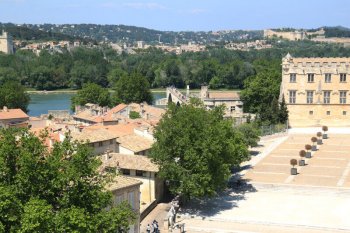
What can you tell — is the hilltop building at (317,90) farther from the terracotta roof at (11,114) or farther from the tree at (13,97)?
the tree at (13,97)

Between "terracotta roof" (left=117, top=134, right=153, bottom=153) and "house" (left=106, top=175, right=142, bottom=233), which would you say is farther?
"terracotta roof" (left=117, top=134, right=153, bottom=153)

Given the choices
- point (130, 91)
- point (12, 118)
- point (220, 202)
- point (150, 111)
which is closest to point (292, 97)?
point (150, 111)

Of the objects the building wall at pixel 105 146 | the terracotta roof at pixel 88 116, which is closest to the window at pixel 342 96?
the terracotta roof at pixel 88 116

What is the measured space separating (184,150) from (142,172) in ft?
10.7

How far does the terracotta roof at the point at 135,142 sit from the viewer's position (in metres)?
42.2

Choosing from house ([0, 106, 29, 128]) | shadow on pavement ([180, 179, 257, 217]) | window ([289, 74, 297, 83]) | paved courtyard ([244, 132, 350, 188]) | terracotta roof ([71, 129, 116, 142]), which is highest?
window ([289, 74, 297, 83])

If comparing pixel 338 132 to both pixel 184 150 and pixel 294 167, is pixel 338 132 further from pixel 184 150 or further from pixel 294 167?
pixel 184 150

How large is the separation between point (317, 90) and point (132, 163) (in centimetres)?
3377

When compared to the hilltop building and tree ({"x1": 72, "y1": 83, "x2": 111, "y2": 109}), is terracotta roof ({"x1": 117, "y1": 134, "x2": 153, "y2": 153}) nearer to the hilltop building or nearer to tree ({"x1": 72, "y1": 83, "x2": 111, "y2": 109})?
the hilltop building

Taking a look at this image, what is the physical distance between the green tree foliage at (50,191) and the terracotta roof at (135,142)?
19.5 metres

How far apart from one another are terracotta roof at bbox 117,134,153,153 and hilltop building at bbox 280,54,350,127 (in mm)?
24574

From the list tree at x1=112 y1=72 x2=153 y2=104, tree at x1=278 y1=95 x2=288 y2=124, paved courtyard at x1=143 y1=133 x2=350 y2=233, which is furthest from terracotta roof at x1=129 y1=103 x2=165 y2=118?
paved courtyard at x1=143 y1=133 x2=350 y2=233

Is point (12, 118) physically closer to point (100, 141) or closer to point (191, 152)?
point (100, 141)

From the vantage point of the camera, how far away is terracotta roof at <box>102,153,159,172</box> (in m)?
35.1
